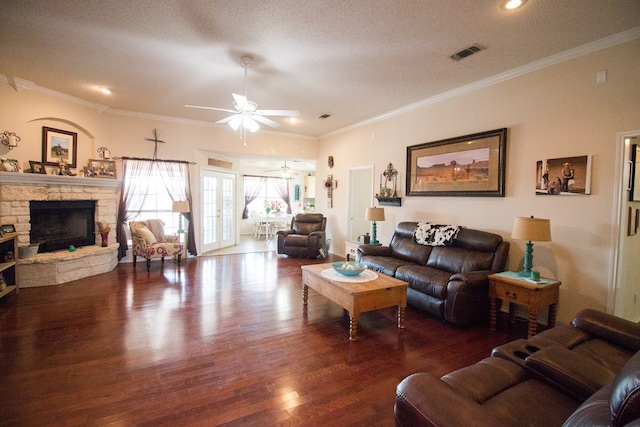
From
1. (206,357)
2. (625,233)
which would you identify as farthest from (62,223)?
(625,233)

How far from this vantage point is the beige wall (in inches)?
111

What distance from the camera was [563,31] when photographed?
2701mm

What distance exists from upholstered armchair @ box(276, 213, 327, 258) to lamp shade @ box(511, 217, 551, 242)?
4166 mm

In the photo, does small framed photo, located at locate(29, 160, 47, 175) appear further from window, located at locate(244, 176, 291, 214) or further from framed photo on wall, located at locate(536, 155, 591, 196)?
framed photo on wall, located at locate(536, 155, 591, 196)

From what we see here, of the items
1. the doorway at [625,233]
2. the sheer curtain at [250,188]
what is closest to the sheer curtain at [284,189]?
the sheer curtain at [250,188]

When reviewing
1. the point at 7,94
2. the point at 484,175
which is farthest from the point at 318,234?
the point at 7,94

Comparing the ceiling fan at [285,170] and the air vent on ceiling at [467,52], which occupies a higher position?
the air vent on ceiling at [467,52]

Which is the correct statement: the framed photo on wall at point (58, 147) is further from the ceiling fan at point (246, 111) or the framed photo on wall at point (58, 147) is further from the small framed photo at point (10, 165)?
the ceiling fan at point (246, 111)

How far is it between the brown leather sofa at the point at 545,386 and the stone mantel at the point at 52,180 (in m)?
5.71

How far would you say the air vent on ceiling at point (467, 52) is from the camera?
119 inches

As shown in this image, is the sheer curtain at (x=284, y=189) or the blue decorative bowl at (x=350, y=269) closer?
the blue decorative bowl at (x=350, y=269)

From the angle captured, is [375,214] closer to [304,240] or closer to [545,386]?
[304,240]

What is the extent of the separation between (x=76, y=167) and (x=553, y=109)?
7267 mm

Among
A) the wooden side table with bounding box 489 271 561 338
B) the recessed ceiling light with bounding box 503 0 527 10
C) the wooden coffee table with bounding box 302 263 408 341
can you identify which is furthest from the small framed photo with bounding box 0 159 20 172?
the wooden side table with bounding box 489 271 561 338
